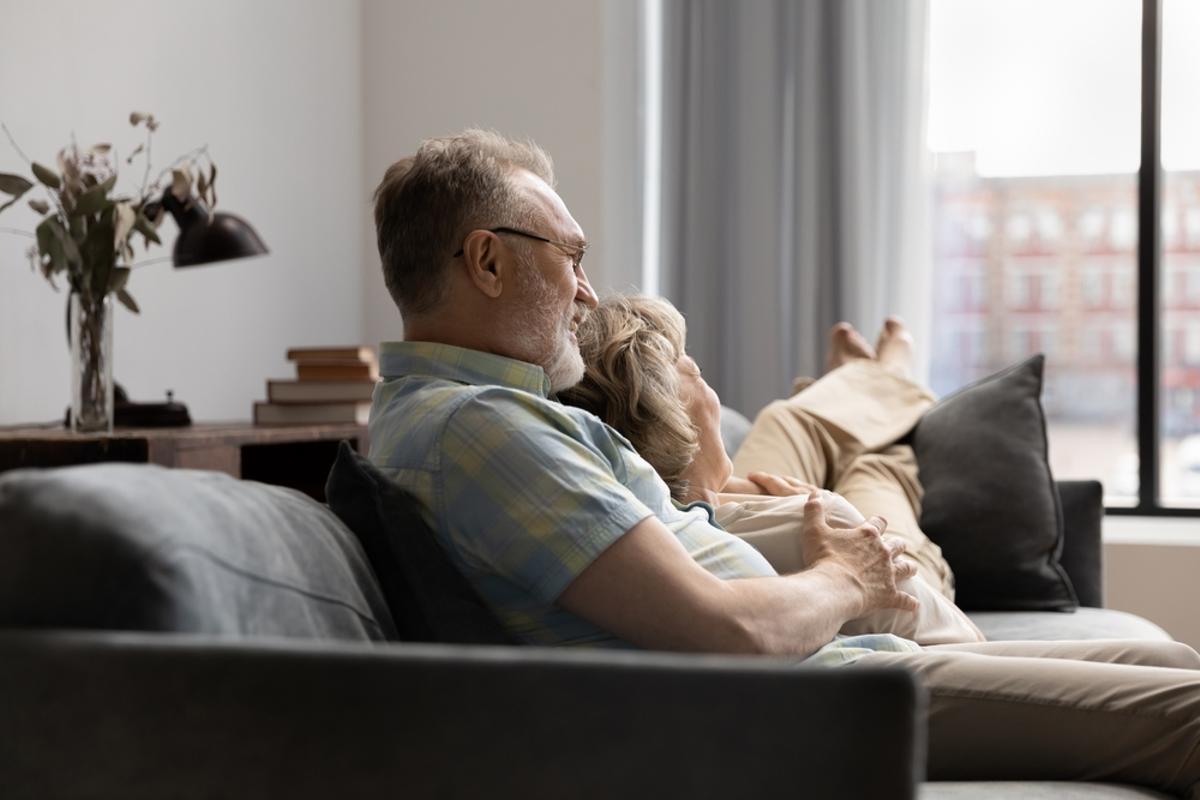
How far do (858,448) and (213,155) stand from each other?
1.82 m

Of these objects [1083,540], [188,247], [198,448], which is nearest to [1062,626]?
[1083,540]

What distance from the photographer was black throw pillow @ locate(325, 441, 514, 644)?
1255 mm

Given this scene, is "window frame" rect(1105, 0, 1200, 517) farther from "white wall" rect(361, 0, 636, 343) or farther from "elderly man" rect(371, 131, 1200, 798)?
"elderly man" rect(371, 131, 1200, 798)

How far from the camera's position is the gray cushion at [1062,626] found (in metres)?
2.42

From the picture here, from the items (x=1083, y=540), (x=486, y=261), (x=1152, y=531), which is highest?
(x=486, y=261)

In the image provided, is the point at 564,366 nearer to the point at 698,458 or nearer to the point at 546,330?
the point at 546,330

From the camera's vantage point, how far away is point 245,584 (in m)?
0.95

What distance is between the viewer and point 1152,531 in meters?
3.98

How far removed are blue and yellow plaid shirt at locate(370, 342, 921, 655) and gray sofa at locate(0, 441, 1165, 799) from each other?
0.43 meters

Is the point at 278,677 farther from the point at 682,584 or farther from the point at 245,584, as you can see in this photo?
the point at 682,584

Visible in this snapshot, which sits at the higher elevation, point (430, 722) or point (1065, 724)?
point (430, 722)

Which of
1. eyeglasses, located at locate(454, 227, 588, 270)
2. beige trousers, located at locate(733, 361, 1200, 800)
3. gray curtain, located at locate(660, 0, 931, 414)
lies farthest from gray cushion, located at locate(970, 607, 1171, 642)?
gray curtain, located at locate(660, 0, 931, 414)

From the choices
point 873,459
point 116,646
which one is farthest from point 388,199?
point 873,459

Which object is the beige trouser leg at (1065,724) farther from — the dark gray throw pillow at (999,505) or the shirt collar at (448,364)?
the dark gray throw pillow at (999,505)
